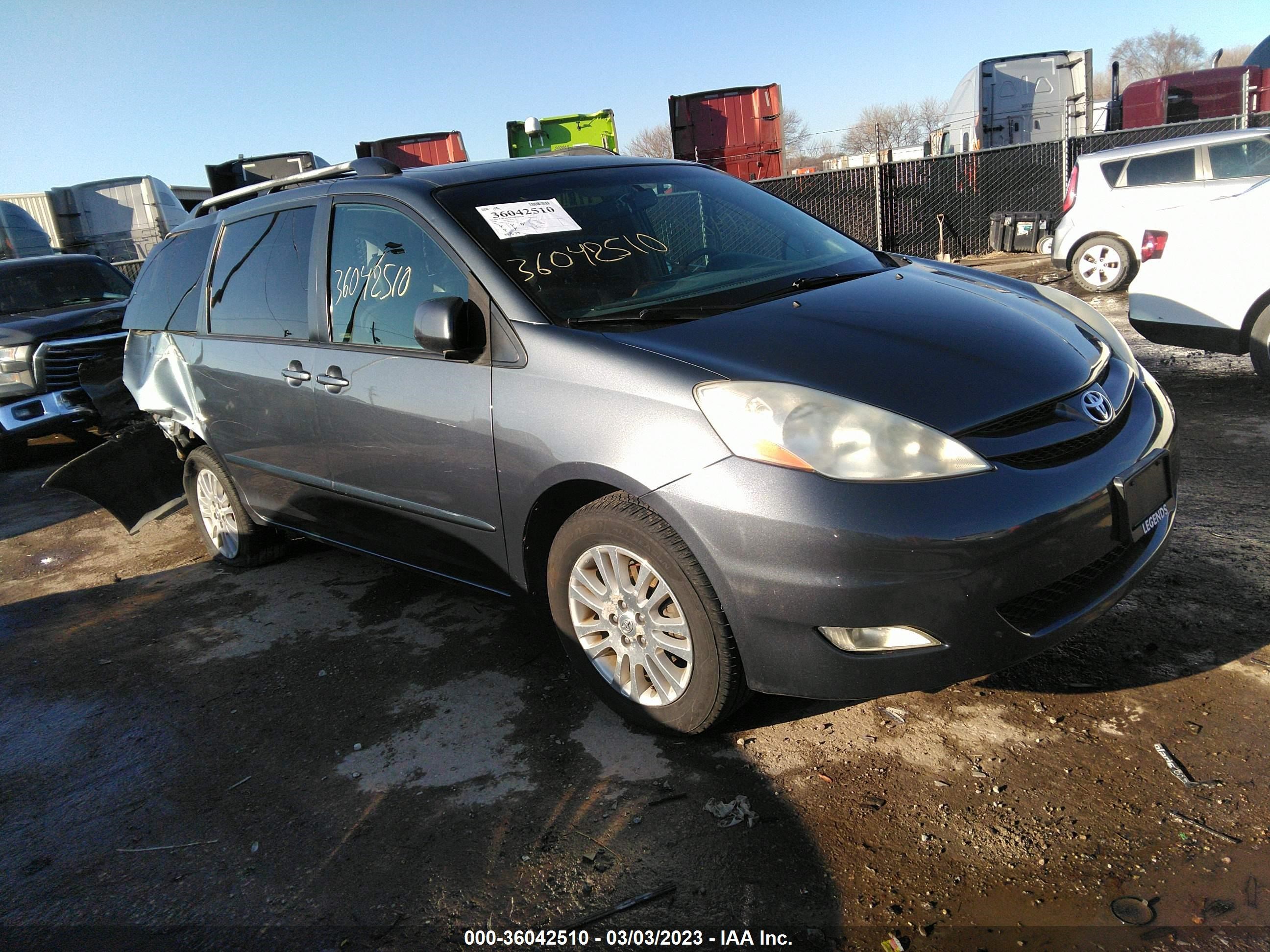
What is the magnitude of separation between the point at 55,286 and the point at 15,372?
1644 millimetres

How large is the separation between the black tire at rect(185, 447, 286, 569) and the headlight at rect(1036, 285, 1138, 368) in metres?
3.78

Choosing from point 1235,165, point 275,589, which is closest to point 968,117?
point 1235,165

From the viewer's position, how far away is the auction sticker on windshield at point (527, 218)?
10.3ft

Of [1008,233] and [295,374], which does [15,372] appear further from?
[1008,233]

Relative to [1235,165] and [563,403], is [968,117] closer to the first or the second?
[1235,165]

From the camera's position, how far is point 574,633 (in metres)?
2.90

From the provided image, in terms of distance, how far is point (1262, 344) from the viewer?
17.6ft

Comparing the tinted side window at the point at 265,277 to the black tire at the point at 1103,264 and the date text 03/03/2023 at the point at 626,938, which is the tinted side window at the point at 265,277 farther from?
the black tire at the point at 1103,264

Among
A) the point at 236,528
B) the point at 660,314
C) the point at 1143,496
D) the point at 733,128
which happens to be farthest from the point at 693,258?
the point at 733,128

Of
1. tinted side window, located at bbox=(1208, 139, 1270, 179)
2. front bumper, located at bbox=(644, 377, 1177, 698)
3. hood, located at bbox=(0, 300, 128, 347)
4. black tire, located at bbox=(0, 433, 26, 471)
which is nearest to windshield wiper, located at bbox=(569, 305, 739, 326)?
front bumper, located at bbox=(644, 377, 1177, 698)

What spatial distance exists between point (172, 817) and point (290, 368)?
179 centimetres

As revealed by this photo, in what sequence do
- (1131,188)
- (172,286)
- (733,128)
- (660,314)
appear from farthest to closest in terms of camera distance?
(733,128)
(1131,188)
(172,286)
(660,314)

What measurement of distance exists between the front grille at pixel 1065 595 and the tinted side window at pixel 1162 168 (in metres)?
9.25

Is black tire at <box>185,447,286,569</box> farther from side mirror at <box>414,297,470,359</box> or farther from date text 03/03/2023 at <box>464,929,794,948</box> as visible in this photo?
date text 03/03/2023 at <box>464,929,794,948</box>
